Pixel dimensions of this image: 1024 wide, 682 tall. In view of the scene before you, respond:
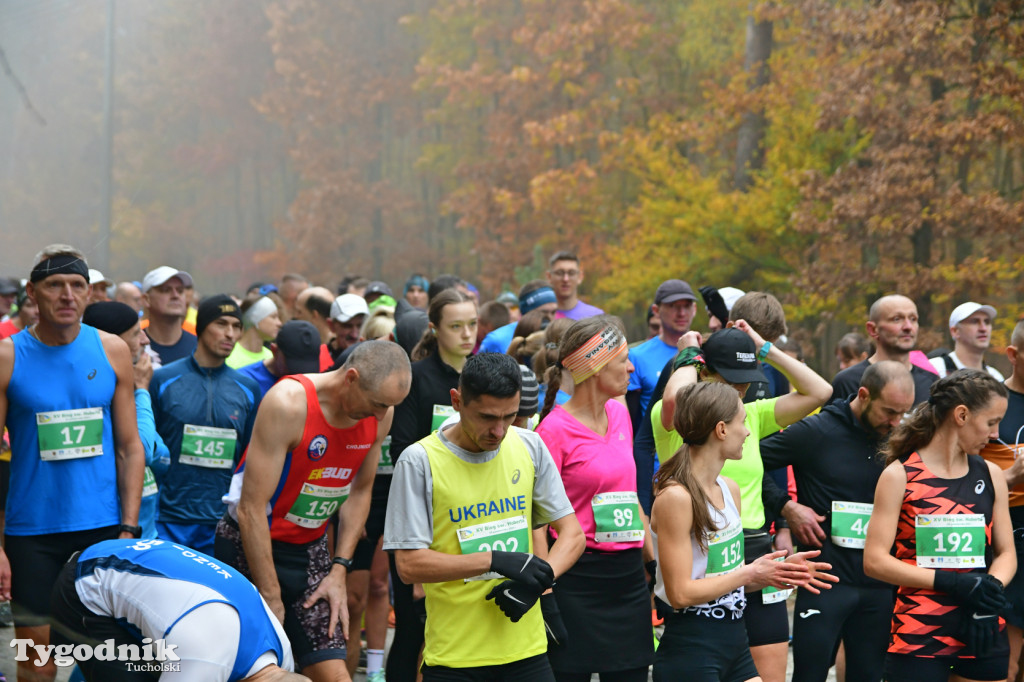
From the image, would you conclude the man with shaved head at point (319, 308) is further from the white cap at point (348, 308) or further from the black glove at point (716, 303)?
the black glove at point (716, 303)

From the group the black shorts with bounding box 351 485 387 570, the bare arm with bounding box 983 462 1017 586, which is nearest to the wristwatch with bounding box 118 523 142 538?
the black shorts with bounding box 351 485 387 570

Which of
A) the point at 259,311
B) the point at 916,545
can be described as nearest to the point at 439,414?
the point at 916,545

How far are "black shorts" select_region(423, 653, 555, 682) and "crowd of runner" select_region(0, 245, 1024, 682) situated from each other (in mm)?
10

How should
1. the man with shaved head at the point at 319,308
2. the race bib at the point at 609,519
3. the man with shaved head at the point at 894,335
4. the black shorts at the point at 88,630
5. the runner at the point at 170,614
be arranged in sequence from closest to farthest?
the runner at the point at 170,614, the black shorts at the point at 88,630, the race bib at the point at 609,519, the man with shaved head at the point at 894,335, the man with shaved head at the point at 319,308

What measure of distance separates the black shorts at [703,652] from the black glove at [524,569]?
0.66m

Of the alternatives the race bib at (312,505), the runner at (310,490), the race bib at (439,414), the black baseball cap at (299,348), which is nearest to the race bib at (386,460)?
the race bib at (439,414)

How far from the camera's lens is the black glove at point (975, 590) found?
3852 millimetres

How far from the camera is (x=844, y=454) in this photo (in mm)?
4594

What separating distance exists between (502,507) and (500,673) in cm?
55

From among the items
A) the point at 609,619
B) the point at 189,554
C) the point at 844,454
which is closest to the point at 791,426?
the point at 844,454

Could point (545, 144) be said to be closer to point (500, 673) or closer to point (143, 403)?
point (143, 403)

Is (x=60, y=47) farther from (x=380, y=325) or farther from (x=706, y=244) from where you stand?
(x=706, y=244)

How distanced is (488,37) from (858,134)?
1106cm

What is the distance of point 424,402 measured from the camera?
516cm
